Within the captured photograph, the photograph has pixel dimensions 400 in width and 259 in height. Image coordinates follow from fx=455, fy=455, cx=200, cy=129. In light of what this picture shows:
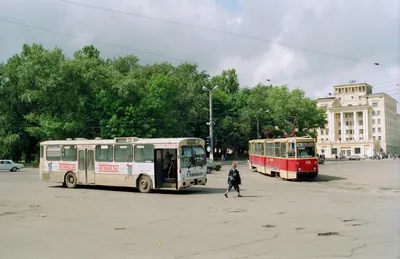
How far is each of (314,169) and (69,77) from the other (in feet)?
132

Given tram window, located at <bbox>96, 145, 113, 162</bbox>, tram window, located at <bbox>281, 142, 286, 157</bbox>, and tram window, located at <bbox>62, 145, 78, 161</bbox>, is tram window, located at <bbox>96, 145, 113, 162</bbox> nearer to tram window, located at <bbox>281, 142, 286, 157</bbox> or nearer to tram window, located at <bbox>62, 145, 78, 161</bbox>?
tram window, located at <bbox>62, 145, 78, 161</bbox>

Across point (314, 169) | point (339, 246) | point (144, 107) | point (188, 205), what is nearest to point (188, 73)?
point (144, 107)

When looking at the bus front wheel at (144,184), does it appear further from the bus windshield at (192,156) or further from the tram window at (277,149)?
the tram window at (277,149)

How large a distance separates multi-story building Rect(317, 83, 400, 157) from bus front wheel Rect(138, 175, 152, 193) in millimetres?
122918

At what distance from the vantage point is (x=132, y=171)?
942 inches

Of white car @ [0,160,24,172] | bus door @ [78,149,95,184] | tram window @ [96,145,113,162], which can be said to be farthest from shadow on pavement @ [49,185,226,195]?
white car @ [0,160,24,172]

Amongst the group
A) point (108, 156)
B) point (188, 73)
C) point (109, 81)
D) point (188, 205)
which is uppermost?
point (188, 73)

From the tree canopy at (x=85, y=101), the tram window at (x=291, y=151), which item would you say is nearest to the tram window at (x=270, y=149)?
the tram window at (x=291, y=151)

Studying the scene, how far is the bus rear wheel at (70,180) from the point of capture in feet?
87.7

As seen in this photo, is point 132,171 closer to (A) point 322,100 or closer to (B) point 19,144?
(B) point 19,144

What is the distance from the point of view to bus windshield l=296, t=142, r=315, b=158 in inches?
1230

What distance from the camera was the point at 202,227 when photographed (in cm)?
1227

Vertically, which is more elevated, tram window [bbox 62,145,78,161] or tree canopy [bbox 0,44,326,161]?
tree canopy [bbox 0,44,326,161]

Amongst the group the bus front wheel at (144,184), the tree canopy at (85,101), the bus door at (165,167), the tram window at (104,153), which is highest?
the tree canopy at (85,101)
